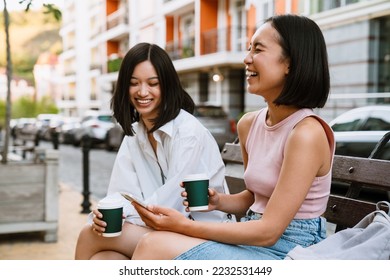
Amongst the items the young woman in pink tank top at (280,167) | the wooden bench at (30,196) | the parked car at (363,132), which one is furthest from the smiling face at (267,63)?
the parked car at (363,132)

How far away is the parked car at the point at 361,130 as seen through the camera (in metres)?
4.48

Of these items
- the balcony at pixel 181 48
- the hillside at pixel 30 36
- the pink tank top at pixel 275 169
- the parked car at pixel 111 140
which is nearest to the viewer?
the pink tank top at pixel 275 169

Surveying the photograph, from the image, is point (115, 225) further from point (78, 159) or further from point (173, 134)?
point (78, 159)

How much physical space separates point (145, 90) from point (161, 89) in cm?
6

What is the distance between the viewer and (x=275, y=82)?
5.48 feet

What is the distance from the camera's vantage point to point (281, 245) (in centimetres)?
169

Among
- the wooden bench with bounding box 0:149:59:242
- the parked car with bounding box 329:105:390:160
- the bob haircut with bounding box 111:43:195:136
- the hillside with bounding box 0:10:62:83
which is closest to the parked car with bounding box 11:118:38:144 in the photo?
the hillside with bounding box 0:10:62:83

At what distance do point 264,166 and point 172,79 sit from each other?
0.58 meters

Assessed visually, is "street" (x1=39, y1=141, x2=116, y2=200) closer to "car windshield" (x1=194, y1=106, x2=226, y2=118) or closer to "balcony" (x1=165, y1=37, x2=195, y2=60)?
"car windshield" (x1=194, y1=106, x2=226, y2=118)

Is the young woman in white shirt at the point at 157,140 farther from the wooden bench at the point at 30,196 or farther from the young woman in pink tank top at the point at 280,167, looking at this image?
the wooden bench at the point at 30,196

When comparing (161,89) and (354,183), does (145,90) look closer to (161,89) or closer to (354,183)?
(161,89)

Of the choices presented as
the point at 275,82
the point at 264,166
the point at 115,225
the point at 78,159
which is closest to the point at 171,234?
the point at 115,225

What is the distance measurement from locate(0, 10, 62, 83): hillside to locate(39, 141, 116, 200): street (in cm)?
231

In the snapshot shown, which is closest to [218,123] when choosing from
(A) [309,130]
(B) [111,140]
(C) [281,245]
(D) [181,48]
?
(D) [181,48]
